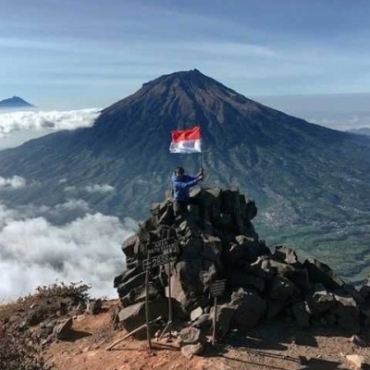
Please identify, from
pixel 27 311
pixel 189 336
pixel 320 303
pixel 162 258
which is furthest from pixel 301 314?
pixel 27 311

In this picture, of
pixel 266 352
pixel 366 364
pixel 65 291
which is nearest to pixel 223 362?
pixel 266 352

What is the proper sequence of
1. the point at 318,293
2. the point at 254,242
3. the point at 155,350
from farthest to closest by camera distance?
the point at 254,242 → the point at 318,293 → the point at 155,350

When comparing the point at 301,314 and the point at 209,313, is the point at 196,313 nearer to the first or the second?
the point at 209,313

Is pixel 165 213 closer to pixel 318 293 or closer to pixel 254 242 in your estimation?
pixel 254 242

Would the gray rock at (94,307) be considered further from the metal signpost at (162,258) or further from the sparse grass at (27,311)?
the metal signpost at (162,258)

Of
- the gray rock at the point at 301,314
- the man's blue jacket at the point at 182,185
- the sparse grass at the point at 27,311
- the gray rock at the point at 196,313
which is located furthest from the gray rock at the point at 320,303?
the sparse grass at the point at 27,311

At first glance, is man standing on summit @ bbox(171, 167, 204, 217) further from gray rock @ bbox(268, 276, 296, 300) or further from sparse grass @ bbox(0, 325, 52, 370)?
sparse grass @ bbox(0, 325, 52, 370)
